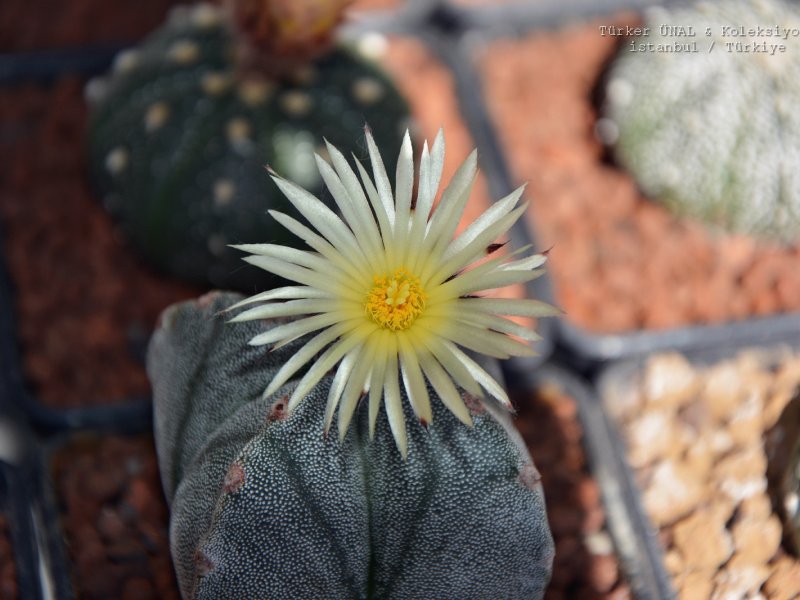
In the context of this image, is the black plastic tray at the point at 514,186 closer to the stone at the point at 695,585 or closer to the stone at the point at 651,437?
the stone at the point at 651,437

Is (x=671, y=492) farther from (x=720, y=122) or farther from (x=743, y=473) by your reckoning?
(x=720, y=122)

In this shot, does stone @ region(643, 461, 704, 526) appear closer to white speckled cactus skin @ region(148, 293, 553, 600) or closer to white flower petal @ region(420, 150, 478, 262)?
white speckled cactus skin @ region(148, 293, 553, 600)

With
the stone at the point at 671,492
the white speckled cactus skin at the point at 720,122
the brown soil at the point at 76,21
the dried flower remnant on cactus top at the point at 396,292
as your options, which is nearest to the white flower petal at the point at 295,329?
the dried flower remnant on cactus top at the point at 396,292

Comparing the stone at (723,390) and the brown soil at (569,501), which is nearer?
the brown soil at (569,501)

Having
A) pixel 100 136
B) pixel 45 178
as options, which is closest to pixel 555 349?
pixel 100 136

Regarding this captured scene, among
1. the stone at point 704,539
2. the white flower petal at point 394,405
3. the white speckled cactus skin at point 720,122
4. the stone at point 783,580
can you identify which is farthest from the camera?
the white speckled cactus skin at point 720,122

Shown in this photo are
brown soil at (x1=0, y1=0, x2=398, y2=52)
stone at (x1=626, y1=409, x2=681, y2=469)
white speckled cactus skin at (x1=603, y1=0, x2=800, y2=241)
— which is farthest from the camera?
brown soil at (x1=0, y1=0, x2=398, y2=52)

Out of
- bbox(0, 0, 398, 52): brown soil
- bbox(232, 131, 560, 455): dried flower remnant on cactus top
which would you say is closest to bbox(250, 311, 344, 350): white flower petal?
bbox(232, 131, 560, 455): dried flower remnant on cactus top
